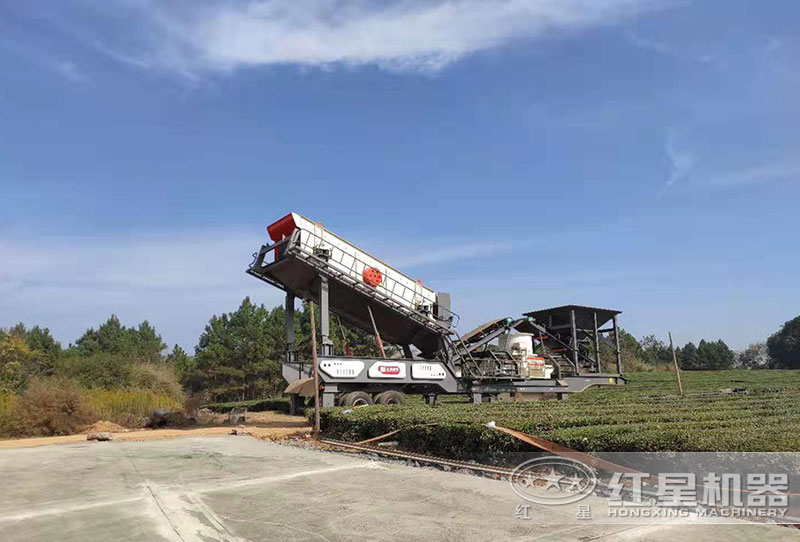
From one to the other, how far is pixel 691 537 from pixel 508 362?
65.4 feet

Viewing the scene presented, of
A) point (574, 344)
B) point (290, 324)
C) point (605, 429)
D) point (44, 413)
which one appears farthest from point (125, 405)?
point (605, 429)

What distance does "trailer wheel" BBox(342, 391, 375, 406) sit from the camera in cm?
2136

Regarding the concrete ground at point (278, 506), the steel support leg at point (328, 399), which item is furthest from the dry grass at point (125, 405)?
the concrete ground at point (278, 506)

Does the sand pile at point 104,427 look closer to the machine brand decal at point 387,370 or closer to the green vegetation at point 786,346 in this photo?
the machine brand decal at point 387,370

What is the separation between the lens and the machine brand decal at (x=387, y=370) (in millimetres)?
22359

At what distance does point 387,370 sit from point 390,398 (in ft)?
3.63

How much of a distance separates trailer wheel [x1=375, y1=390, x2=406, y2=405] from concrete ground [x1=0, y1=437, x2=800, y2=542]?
327 inches

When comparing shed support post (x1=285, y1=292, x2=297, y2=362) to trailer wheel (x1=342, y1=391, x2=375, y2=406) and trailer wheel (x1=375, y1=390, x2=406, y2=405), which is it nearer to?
trailer wheel (x1=342, y1=391, x2=375, y2=406)

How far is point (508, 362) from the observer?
86.3ft

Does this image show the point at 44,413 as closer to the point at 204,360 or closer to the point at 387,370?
the point at 387,370

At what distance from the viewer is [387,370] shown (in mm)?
22672

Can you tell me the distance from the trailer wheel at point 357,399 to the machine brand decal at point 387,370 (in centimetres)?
79

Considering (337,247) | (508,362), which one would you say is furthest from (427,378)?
(337,247)

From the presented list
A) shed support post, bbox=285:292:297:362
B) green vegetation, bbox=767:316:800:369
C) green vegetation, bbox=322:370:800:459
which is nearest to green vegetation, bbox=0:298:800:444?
green vegetation, bbox=322:370:800:459
